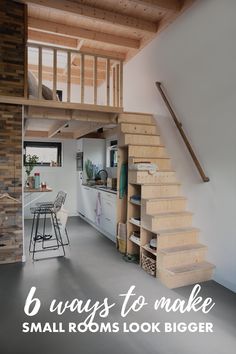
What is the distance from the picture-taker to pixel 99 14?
411cm

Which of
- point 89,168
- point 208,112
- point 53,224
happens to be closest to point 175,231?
point 208,112

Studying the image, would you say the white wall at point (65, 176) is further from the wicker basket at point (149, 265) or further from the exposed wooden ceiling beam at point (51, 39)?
the wicker basket at point (149, 265)

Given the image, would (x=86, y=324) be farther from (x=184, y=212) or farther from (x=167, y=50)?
(x=167, y=50)

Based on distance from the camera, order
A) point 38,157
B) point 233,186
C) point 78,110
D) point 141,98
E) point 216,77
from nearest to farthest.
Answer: point 233,186
point 216,77
point 78,110
point 141,98
point 38,157

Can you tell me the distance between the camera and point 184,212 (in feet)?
11.8

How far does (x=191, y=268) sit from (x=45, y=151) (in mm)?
4767

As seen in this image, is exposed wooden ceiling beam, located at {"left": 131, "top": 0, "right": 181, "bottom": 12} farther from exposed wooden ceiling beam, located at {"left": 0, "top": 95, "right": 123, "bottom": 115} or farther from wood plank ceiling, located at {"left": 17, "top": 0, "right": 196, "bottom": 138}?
exposed wooden ceiling beam, located at {"left": 0, "top": 95, "right": 123, "bottom": 115}

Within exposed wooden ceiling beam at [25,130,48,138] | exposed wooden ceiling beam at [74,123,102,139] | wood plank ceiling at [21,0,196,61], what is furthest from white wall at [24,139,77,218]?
wood plank ceiling at [21,0,196,61]

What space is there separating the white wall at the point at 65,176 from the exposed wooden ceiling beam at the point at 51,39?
2.26m

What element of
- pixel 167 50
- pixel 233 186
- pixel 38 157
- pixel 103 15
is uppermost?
pixel 103 15

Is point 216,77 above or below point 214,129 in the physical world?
above

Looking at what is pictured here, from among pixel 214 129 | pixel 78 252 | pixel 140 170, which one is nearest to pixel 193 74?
pixel 214 129

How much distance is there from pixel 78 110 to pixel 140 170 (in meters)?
1.32

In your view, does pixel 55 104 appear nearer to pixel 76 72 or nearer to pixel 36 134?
pixel 36 134
